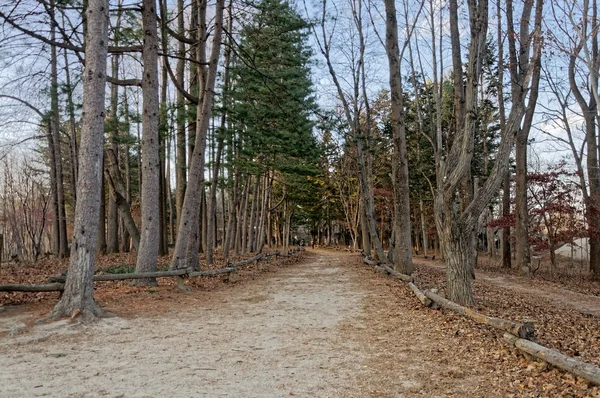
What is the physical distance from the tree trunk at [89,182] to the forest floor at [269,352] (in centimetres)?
42

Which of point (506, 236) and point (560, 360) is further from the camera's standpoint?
point (506, 236)

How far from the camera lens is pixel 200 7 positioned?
11.0m

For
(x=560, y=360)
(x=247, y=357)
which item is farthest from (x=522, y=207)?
(x=247, y=357)

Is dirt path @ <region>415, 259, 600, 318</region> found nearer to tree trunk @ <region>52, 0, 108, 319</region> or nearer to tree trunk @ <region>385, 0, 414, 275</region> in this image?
tree trunk @ <region>385, 0, 414, 275</region>

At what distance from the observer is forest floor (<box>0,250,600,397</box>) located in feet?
11.9

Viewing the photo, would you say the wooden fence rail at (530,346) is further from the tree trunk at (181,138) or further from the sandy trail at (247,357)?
the tree trunk at (181,138)

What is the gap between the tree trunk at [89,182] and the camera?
5.92 meters

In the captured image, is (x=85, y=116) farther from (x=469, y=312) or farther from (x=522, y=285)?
(x=522, y=285)

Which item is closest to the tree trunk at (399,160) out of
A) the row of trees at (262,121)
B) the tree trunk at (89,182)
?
the row of trees at (262,121)

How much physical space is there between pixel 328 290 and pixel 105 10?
24.1 ft

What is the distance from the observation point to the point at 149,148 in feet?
28.6

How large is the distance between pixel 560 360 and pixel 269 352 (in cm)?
293

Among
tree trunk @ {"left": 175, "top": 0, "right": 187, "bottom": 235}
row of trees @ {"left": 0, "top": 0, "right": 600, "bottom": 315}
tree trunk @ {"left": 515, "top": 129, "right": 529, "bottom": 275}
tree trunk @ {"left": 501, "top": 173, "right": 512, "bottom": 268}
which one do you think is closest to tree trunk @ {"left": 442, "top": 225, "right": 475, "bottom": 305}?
row of trees @ {"left": 0, "top": 0, "right": 600, "bottom": 315}

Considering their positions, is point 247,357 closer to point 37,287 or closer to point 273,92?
point 37,287
